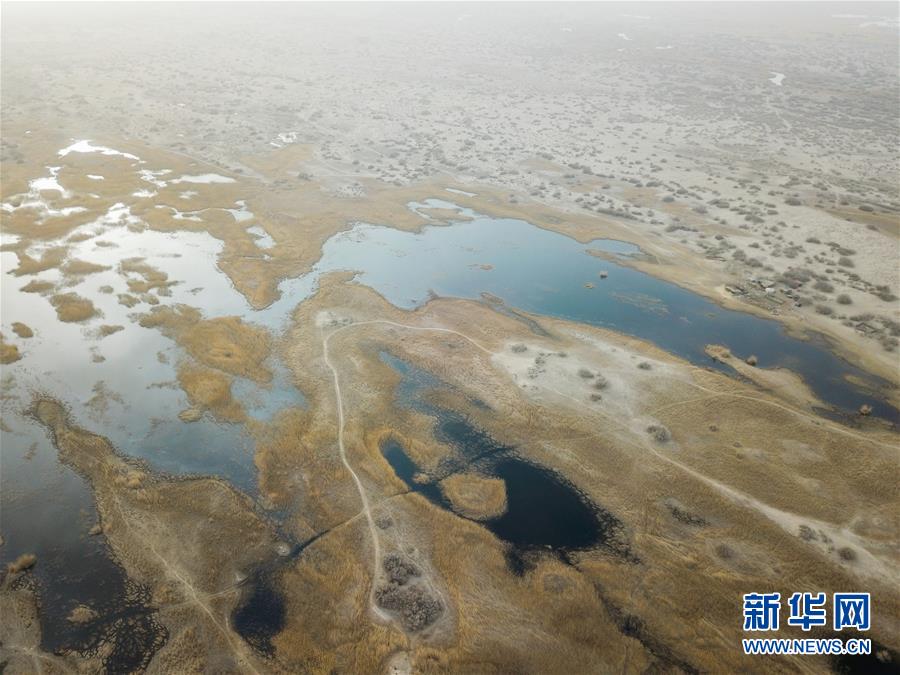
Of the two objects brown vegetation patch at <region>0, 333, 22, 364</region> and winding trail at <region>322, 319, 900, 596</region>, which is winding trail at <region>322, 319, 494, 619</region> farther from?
brown vegetation patch at <region>0, 333, 22, 364</region>

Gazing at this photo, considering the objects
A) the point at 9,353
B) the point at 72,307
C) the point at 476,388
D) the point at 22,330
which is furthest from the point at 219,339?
the point at 476,388

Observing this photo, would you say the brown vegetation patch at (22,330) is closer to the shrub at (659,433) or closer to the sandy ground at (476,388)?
the sandy ground at (476,388)

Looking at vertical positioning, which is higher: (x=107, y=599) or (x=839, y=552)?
(x=107, y=599)

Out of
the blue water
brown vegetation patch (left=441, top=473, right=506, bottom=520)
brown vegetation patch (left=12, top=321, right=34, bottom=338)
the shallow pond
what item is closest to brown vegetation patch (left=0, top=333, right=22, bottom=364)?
the shallow pond

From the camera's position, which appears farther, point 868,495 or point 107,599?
point 868,495

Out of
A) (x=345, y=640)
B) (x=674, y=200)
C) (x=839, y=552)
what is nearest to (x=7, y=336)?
(x=345, y=640)

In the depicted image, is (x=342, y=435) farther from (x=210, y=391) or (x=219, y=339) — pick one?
(x=219, y=339)

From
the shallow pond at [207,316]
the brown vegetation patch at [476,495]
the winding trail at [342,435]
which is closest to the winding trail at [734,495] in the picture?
A: the winding trail at [342,435]

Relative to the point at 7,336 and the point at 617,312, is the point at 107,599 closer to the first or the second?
the point at 7,336
